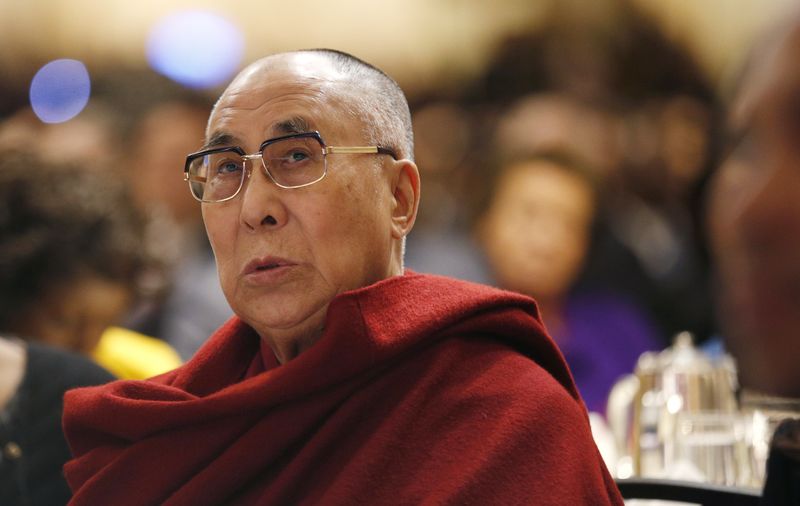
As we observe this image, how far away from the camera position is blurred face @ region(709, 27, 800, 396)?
1.04ft

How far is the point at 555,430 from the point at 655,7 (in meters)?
5.96

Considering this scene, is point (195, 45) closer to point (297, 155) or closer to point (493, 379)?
point (297, 155)

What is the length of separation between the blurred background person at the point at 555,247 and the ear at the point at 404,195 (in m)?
2.17

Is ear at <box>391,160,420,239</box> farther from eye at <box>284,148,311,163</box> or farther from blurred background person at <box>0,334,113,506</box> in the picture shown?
blurred background person at <box>0,334,113,506</box>

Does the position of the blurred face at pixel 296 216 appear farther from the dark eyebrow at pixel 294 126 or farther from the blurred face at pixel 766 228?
the blurred face at pixel 766 228

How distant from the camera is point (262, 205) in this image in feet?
4.05

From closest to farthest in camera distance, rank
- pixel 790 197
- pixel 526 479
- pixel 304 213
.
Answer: pixel 790 197 → pixel 526 479 → pixel 304 213

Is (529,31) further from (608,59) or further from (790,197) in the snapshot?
(790,197)

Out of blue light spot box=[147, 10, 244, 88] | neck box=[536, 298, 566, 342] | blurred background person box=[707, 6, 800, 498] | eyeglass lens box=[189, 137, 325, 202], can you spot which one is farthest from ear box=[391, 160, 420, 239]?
blue light spot box=[147, 10, 244, 88]

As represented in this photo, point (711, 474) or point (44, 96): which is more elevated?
point (44, 96)

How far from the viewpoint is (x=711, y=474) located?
1.81 metres

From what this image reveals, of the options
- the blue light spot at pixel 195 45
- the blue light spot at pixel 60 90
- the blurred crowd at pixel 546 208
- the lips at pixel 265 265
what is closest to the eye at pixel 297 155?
the lips at pixel 265 265

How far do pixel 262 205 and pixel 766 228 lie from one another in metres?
0.97

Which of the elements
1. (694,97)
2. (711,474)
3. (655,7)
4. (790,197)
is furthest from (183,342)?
(655,7)
